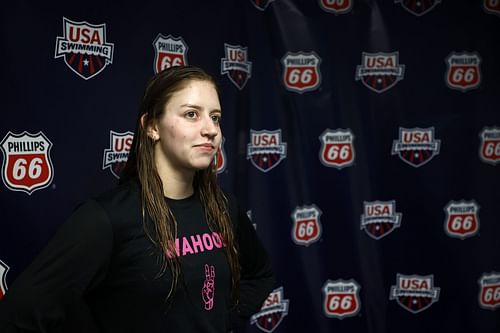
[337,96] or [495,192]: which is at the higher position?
[337,96]

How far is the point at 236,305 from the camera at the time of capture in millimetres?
1333

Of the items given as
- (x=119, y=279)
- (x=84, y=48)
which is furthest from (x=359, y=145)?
(x=119, y=279)

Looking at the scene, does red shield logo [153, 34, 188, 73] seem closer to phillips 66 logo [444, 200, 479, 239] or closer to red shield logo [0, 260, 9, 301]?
→ red shield logo [0, 260, 9, 301]

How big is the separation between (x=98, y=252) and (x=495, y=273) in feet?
5.89

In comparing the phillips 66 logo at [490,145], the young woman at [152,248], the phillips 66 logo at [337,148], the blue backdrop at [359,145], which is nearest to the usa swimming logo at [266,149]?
the blue backdrop at [359,145]

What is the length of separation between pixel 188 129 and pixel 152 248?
28cm

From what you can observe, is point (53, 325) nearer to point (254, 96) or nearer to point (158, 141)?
point (158, 141)

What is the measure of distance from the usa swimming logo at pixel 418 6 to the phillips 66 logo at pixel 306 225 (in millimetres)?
916

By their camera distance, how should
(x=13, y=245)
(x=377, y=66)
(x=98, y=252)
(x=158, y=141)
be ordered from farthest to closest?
(x=377, y=66) < (x=13, y=245) < (x=158, y=141) < (x=98, y=252)

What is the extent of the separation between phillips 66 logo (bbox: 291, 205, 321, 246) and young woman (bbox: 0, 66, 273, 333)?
2.28 ft

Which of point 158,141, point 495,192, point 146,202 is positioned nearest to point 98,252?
point 146,202

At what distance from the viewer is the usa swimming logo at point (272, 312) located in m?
1.83

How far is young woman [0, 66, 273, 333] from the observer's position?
3.13ft

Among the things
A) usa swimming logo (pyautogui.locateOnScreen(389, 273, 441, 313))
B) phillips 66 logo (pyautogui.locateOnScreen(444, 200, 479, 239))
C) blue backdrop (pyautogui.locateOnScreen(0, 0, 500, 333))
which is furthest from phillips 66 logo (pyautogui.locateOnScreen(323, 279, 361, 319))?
phillips 66 logo (pyautogui.locateOnScreen(444, 200, 479, 239))
